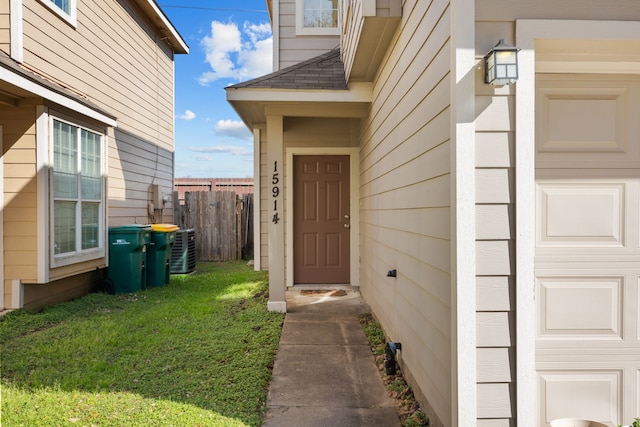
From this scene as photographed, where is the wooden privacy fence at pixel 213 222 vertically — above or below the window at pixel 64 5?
below

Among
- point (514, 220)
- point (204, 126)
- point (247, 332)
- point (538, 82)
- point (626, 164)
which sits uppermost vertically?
point (204, 126)

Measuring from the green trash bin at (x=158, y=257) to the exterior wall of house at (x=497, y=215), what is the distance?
5.40 m

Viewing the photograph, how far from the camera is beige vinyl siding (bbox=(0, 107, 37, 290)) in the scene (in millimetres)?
4281

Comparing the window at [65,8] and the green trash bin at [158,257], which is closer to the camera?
the window at [65,8]

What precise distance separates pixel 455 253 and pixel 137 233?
5013 mm

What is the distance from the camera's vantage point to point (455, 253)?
5.78 feet

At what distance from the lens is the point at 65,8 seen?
17.0 feet

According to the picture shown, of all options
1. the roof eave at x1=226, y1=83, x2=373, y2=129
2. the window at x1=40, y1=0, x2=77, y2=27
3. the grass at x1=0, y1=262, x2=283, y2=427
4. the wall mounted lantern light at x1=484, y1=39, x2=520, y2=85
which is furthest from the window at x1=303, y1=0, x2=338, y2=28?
the wall mounted lantern light at x1=484, y1=39, x2=520, y2=85

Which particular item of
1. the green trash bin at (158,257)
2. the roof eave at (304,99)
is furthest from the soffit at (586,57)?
the green trash bin at (158,257)

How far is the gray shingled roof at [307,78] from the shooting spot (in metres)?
4.36

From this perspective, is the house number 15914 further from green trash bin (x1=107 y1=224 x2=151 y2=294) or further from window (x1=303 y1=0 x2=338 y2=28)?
window (x1=303 y1=0 x2=338 y2=28)

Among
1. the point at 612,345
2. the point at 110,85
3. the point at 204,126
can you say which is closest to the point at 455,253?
the point at 612,345

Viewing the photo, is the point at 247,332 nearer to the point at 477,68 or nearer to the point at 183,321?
the point at 183,321

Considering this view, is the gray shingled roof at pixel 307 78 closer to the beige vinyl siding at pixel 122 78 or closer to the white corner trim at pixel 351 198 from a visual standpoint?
the white corner trim at pixel 351 198
